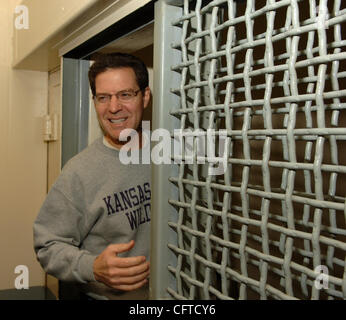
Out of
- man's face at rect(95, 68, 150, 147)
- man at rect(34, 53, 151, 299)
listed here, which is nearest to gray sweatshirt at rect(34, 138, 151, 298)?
man at rect(34, 53, 151, 299)

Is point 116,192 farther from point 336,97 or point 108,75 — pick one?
point 336,97

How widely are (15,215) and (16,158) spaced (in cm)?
31

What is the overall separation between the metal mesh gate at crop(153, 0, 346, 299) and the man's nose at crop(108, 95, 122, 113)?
1.44 ft

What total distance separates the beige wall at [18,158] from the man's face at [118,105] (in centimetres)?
97

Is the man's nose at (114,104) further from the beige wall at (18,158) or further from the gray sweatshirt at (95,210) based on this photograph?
the beige wall at (18,158)

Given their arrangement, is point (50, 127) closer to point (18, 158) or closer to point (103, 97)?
point (18, 158)

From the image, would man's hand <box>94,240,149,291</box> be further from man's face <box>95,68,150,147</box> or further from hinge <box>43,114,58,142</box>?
hinge <box>43,114,58,142</box>

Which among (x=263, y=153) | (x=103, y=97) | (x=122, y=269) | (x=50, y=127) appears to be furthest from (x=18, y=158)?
(x=263, y=153)

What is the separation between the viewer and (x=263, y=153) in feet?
1.82

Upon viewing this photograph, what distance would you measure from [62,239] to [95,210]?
0.13m

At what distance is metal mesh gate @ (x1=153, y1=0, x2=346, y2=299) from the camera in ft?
1.59
